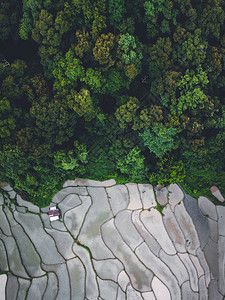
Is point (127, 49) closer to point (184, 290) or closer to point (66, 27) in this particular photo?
point (66, 27)

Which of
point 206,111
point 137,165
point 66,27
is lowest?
point 137,165

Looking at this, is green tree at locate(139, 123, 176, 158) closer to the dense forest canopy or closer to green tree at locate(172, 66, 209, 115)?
the dense forest canopy

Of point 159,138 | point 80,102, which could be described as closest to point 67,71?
point 80,102

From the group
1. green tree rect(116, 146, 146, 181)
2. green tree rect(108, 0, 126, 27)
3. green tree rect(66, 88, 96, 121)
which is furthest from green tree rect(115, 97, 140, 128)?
green tree rect(108, 0, 126, 27)

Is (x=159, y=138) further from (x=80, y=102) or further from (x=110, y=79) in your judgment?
(x=80, y=102)

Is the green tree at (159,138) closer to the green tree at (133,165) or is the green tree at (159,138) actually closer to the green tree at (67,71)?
the green tree at (133,165)

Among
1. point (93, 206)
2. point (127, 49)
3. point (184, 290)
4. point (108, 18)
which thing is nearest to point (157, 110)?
point (127, 49)

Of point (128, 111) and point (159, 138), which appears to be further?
point (159, 138)

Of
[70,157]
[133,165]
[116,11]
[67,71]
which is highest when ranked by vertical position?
[116,11]
